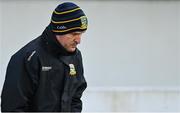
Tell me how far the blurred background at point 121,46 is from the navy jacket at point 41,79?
2433 millimetres

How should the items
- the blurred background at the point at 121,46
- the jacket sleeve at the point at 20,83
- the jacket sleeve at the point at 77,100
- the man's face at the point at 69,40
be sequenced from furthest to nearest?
the blurred background at the point at 121,46 → the jacket sleeve at the point at 77,100 → the man's face at the point at 69,40 → the jacket sleeve at the point at 20,83

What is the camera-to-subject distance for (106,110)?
17.5 feet

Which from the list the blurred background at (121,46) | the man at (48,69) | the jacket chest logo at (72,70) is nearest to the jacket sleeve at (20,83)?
the man at (48,69)

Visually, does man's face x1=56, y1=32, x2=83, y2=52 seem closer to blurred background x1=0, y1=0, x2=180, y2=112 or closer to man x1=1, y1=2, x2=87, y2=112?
man x1=1, y1=2, x2=87, y2=112

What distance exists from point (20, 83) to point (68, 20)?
0.39 metres

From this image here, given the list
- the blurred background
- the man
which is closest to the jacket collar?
the man

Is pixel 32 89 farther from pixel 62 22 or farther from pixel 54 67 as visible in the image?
pixel 62 22

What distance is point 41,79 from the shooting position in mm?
2715

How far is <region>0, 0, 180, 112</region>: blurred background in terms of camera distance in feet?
17.3

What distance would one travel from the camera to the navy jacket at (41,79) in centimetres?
267

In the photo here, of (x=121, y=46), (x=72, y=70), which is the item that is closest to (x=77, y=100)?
(x=72, y=70)

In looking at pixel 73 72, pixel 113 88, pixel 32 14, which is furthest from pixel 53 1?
pixel 73 72

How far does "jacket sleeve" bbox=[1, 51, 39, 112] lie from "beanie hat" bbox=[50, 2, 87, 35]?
193 mm

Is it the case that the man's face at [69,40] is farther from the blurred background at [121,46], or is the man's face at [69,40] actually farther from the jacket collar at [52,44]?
the blurred background at [121,46]
